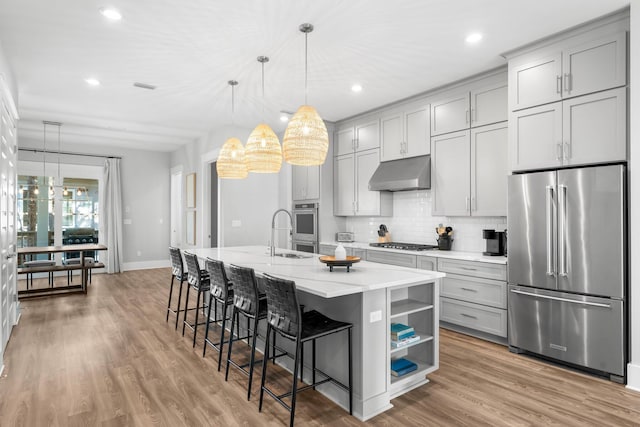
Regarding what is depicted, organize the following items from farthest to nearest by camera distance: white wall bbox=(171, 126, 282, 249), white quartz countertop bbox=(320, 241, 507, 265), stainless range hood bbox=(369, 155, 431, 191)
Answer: white wall bbox=(171, 126, 282, 249)
stainless range hood bbox=(369, 155, 431, 191)
white quartz countertop bbox=(320, 241, 507, 265)

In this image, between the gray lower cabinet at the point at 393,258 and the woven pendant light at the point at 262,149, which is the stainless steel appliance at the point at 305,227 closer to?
the gray lower cabinet at the point at 393,258

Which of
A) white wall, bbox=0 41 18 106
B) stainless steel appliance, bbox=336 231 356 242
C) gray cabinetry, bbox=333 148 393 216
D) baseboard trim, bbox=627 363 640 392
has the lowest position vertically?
baseboard trim, bbox=627 363 640 392

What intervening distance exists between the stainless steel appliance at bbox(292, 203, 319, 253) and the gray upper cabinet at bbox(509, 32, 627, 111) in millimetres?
3491

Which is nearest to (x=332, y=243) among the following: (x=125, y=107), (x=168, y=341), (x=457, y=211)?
(x=457, y=211)

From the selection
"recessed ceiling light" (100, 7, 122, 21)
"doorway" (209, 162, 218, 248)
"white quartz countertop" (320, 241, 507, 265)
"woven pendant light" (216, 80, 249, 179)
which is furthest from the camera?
"doorway" (209, 162, 218, 248)

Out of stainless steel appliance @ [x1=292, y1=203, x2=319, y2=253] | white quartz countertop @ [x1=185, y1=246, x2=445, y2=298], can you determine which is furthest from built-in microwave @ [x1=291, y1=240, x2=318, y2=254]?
white quartz countertop @ [x1=185, y1=246, x2=445, y2=298]

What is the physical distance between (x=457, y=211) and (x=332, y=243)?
2122 mm

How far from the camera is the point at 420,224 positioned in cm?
527

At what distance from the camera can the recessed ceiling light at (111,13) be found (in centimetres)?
287

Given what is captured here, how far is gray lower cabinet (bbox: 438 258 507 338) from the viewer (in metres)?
3.71

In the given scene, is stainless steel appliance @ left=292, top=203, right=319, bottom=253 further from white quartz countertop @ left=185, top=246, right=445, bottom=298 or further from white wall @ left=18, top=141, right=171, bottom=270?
white wall @ left=18, top=141, right=171, bottom=270

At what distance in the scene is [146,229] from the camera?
8.96 metres

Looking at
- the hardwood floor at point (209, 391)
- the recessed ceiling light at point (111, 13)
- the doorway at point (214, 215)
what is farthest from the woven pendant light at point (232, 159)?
the doorway at point (214, 215)

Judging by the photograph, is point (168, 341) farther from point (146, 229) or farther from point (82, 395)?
point (146, 229)
